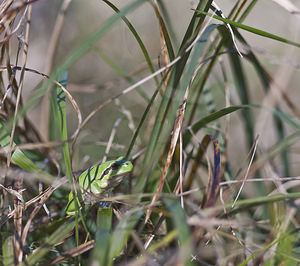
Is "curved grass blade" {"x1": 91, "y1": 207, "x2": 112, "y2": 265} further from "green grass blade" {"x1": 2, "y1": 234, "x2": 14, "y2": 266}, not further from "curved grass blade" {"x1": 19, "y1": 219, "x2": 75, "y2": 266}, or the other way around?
"green grass blade" {"x1": 2, "y1": 234, "x2": 14, "y2": 266}

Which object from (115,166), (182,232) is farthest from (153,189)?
(182,232)

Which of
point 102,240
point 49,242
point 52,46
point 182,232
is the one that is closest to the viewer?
point 182,232

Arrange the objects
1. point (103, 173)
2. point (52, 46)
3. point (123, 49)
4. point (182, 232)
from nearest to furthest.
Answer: point (182, 232), point (103, 173), point (52, 46), point (123, 49)

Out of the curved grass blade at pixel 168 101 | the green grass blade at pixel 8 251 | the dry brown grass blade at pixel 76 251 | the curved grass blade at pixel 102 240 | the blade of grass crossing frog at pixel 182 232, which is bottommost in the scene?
the green grass blade at pixel 8 251

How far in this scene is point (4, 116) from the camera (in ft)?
3.75

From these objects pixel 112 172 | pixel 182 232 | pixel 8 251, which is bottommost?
pixel 8 251

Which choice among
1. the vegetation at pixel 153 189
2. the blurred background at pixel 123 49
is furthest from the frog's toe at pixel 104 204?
the blurred background at pixel 123 49

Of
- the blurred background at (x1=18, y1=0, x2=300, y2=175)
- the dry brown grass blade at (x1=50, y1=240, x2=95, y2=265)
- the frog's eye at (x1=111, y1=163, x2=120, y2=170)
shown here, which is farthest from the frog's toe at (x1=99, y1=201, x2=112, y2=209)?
the blurred background at (x1=18, y1=0, x2=300, y2=175)

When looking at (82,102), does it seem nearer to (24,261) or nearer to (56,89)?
Answer: (56,89)

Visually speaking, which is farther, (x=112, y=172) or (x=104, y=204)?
(x=112, y=172)

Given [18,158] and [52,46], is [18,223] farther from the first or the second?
[52,46]

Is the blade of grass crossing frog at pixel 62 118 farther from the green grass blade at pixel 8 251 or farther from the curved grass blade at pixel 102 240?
the green grass blade at pixel 8 251

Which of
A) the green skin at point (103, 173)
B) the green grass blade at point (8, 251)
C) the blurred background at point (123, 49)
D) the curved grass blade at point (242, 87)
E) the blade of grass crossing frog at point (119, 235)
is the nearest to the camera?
the blade of grass crossing frog at point (119, 235)

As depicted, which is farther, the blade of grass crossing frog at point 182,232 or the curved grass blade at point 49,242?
the curved grass blade at point 49,242
